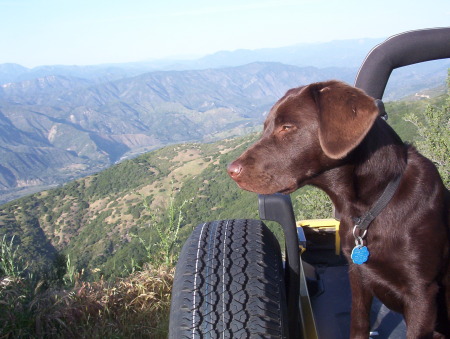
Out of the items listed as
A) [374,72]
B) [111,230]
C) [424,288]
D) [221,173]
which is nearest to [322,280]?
[424,288]

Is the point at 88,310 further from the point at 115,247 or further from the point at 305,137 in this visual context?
the point at 115,247

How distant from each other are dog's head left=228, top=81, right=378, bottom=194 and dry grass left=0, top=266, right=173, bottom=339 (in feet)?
5.04

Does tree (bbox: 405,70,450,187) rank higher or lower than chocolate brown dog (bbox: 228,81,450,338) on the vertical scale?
lower

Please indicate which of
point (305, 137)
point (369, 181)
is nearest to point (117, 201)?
point (305, 137)

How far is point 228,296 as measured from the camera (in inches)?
67.1

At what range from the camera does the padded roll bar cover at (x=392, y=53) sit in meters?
2.69

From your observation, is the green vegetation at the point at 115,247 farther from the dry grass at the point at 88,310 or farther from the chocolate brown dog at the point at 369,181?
the chocolate brown dog at the point at 369,181

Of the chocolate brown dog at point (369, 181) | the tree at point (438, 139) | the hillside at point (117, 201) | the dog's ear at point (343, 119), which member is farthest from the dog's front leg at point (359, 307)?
the hillside at point (117, 201)

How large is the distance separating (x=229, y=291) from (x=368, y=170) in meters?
0.84

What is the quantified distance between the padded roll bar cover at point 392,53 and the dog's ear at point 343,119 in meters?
0.98

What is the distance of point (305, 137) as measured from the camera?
76.1 inches

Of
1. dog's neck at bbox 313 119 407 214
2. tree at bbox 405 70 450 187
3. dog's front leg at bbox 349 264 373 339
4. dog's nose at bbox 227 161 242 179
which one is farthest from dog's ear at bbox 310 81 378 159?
tree at bbox 405 70 450 187

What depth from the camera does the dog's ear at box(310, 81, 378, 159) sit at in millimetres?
1704

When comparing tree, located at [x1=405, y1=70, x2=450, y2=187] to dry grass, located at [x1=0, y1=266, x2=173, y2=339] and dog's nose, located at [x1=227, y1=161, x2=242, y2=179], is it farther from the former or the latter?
dog's nose, located at [x1=227, y1=161, x2=242, y2=179]
